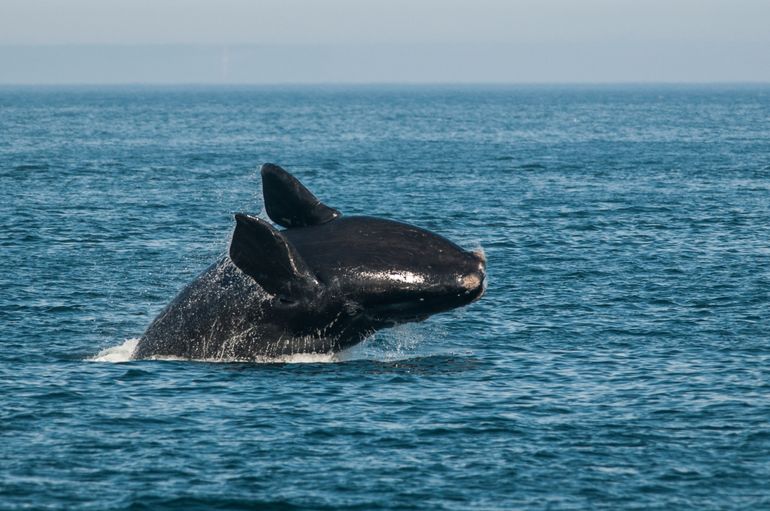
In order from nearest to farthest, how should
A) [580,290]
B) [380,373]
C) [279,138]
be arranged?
[380,373], [580,290], [279,138]

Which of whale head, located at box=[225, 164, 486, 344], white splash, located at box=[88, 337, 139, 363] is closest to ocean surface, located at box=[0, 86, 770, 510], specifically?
white splash, located at box=[88, 337, 139, 363]

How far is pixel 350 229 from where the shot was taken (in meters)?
23.5

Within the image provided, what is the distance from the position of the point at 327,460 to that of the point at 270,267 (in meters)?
3.49

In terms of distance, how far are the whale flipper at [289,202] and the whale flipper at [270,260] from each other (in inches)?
46.5

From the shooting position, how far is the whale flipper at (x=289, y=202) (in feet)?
76.2

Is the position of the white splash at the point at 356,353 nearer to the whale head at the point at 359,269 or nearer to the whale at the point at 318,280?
the whale at the point at 318,280

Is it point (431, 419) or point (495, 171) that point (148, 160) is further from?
point (431, 419)

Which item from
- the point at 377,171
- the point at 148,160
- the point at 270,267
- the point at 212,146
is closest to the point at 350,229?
the point at 270,267

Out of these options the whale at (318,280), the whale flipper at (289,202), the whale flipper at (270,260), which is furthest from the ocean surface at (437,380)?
the whale flipper at (289,202)

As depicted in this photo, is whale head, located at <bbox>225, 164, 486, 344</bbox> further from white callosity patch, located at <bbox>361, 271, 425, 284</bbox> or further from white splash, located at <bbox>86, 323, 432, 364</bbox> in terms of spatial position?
white splash, located at <bbox>86, 323, 432, 364</bbox>

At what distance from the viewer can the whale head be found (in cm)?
2267

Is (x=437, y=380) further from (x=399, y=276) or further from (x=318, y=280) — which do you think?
(x=318, y=280)

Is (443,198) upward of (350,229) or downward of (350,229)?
downward

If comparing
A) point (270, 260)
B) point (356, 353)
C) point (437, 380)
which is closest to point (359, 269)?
point (270, 260)
